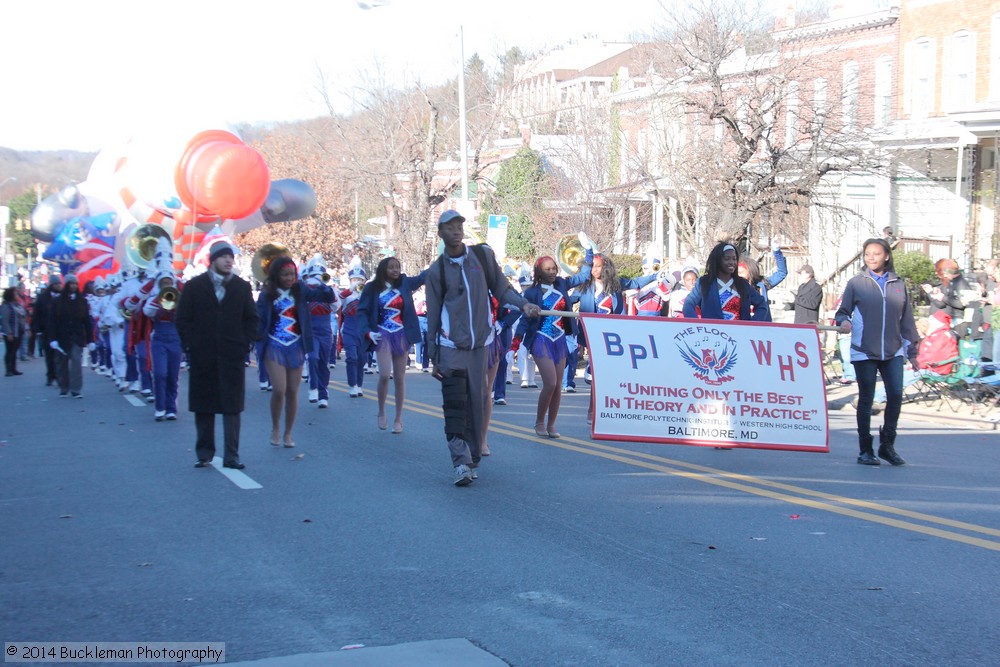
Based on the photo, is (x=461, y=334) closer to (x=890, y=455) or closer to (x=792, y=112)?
(x=890, y=455)

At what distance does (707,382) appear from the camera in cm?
Answer: 978

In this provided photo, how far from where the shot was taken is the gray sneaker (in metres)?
9.12

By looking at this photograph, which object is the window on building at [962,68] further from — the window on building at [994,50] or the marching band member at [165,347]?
the marching band member at [165,347]

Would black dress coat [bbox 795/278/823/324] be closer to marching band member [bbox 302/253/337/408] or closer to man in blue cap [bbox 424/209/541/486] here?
marching band member [bbox 302/253/337/408]

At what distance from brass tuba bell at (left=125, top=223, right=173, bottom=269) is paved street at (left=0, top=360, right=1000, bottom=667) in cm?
929

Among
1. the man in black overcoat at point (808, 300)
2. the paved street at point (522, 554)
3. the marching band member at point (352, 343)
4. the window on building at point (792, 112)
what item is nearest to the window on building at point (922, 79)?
the window on building at point (792, 112)

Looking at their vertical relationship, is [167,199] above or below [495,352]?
above

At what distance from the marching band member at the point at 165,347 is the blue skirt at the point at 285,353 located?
10.2 ft

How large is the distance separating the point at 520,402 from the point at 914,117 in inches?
710

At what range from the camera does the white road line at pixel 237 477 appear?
9492 millimetres

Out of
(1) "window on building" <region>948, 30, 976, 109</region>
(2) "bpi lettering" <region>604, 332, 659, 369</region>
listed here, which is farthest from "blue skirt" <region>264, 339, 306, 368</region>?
(1) "window on building" <region>948, 30, 976, 109</region>

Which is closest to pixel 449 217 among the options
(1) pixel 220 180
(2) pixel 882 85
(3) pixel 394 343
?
(3) pixel 394 343

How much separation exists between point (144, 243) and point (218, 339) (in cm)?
1136

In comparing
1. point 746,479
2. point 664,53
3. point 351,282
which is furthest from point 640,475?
point 664,53
